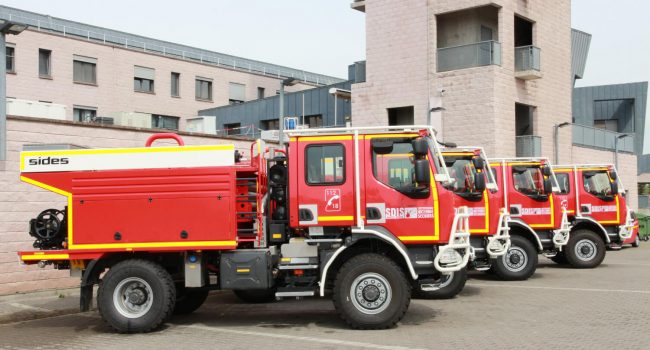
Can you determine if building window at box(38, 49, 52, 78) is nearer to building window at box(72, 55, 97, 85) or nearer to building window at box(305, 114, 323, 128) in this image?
building window at box(72, 55, 97, 85)

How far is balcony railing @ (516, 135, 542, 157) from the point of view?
26.4m

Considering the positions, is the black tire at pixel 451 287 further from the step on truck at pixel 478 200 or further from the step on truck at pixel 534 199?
the step on truck at pixel 534 199

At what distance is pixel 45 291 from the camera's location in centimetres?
1337

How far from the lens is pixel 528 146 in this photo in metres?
26.6

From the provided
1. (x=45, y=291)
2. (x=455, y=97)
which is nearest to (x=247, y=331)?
(x=45, y=291)

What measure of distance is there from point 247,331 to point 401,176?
10.1 ft

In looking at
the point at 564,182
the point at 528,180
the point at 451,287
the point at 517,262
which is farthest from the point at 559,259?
the point at 451,287

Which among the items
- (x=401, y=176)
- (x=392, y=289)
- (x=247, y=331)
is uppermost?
(x=401, y=176)

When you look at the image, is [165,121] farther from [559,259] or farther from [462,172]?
[462,172]

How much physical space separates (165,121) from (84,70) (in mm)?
6041

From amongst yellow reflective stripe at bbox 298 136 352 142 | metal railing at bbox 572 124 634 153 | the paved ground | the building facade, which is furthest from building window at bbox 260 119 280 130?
yellow reflective stripe at bbox 298 136 352 142

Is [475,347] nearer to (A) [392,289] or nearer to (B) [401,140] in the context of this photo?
(A) [392,289]

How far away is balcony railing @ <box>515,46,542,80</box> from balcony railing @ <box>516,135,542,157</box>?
2.37 m

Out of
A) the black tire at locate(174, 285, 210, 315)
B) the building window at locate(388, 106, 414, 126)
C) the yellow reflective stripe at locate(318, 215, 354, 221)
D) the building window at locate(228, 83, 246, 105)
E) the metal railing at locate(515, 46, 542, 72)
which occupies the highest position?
the building window at locate(228, 83, 246, 105)
